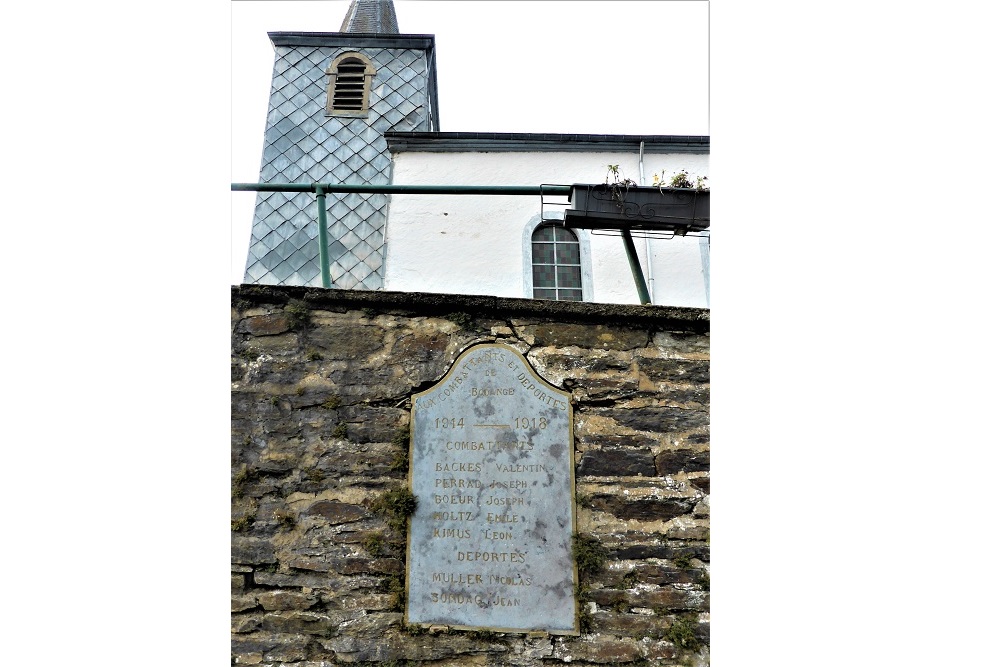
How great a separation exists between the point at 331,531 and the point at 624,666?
1.42 m

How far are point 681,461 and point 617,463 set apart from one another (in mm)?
296

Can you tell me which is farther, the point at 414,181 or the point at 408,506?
the point at 414,181

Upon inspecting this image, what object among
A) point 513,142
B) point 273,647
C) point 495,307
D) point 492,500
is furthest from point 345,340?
point 513,142

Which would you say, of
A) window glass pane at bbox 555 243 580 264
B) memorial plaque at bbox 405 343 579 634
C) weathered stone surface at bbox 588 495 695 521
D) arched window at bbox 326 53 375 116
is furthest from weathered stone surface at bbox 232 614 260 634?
arched window at bbox 326 53 375 116

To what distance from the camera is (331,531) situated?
321cm

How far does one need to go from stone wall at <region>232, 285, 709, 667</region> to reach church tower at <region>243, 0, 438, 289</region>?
4409 millimetres

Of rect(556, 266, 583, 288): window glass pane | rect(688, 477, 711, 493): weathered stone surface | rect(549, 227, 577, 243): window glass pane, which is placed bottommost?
rect(688, 477, 711, 493): weathered stone surface

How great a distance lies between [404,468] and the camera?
3.27 metres

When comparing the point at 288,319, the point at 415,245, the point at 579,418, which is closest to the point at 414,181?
the point at 415,245

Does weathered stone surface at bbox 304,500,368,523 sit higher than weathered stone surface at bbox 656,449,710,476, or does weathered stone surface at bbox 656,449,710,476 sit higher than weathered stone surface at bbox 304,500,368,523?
weathered stone surface at bbox 656,449,710,476

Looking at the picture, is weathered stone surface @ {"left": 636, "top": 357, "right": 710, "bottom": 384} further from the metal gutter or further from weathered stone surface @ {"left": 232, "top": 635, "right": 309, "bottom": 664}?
weathered stone surface @ {"left": 232, "top": 635, "right": 309, "bottom": 664}

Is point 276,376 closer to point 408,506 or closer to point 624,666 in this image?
point 408,506

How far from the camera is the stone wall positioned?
3.10 metres

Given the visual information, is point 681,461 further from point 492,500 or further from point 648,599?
point 492,500
